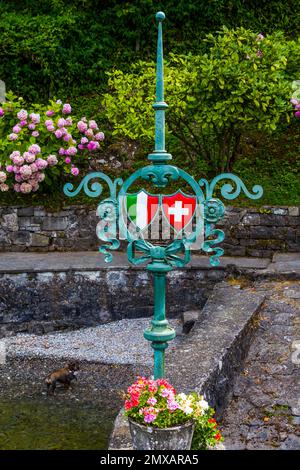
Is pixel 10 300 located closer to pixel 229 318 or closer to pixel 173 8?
pixel 229 318

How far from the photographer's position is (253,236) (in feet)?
34.7

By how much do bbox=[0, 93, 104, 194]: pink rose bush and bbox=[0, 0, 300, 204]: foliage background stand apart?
3.29 feet

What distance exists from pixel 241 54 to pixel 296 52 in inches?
38.3

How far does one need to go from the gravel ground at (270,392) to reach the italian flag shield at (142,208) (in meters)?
1.88

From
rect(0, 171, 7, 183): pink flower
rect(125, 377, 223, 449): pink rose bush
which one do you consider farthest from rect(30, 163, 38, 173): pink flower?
rect(125, 377, 223, 449): pink rose bush

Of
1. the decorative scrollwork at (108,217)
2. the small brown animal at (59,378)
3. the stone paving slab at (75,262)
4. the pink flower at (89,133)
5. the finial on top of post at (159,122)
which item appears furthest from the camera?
the pink flower at (89,133)

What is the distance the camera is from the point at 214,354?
19.1ft

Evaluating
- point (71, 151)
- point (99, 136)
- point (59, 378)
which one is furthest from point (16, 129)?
point (59, 378)

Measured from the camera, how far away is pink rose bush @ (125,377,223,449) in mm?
3875

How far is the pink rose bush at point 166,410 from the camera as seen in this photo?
3.88 metres

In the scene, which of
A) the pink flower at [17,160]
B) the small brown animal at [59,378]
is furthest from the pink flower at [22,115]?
the small brown animal at [59,378]

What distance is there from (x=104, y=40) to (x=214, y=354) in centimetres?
954

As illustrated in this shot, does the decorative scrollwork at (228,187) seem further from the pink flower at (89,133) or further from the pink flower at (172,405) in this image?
the pink flower at (89,133)
